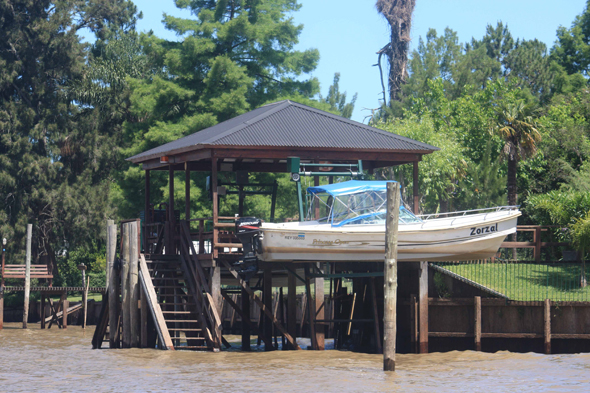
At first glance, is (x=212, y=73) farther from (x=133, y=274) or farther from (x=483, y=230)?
(x=483, y=230)

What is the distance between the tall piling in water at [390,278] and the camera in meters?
18.5

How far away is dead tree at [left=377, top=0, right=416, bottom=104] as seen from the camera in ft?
208

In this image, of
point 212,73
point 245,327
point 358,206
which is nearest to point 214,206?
point 358,206

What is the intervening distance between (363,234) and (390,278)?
12.2 ft

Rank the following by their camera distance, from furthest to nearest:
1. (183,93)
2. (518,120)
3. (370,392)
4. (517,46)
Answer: (517,46) < (183,93) < (518,120) < (370,392)

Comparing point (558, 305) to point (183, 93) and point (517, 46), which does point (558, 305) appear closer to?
point (183, 93)

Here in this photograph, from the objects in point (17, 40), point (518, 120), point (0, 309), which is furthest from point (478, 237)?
point (17, 40)

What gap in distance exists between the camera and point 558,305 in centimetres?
2347

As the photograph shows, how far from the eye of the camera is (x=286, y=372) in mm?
19953

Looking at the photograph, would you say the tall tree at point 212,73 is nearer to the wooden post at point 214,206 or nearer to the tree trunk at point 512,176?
the tree trunk at point 512,176

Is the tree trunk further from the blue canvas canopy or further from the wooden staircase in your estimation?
the wooden staircase

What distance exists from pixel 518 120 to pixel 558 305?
18.0 m

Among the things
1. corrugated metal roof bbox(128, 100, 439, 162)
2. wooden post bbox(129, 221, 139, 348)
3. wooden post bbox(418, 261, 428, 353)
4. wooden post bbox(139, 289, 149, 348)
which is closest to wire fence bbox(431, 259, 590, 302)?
wooden post bbox(418, 261, 428, 353)

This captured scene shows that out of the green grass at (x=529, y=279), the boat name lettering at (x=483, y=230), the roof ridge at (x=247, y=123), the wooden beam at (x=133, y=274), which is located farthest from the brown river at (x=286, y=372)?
the roof ridge at (x=247, y=123)
